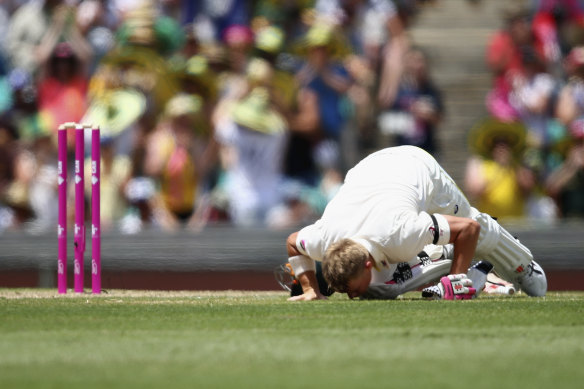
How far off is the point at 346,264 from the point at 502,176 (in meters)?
4.79

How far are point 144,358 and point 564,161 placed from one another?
7.79 meters

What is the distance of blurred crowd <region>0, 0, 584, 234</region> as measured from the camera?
1122cm

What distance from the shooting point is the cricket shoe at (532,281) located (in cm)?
778

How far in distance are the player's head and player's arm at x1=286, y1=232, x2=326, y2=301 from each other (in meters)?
0.52

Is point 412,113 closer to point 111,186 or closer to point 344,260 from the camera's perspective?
point 111,186

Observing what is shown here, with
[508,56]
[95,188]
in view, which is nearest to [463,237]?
[95,188]

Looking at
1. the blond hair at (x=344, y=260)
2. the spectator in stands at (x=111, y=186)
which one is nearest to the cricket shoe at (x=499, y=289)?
the blond hair at (x=344, y=260)

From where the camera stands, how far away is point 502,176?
436 inches

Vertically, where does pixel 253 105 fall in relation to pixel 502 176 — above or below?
above

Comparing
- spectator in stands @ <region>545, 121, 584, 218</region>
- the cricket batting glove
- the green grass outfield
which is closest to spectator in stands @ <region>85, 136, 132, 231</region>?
the green grass outfield

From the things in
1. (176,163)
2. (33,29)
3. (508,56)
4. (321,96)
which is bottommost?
(176,163)

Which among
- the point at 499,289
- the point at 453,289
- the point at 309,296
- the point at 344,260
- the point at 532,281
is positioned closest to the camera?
the point at 344,260

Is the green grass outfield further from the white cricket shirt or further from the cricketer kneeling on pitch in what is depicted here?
the white cricket shirt

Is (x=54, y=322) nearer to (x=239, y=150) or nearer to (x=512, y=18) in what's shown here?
(x=239, y=150)
